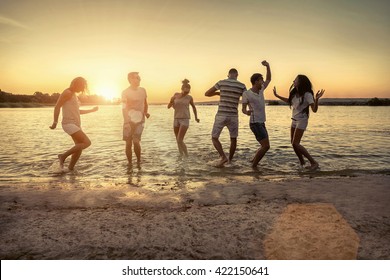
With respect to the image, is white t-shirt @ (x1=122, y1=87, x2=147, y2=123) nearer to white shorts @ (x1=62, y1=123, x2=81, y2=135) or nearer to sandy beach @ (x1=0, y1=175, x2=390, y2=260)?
white shorts @ (x1=62, y1=123, x2=81, y2=135)

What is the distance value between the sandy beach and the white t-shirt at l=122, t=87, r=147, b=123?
2747mm

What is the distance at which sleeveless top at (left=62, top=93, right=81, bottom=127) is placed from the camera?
651cm

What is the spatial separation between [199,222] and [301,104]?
4536mm

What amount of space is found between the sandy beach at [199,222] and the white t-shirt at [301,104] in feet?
7.11

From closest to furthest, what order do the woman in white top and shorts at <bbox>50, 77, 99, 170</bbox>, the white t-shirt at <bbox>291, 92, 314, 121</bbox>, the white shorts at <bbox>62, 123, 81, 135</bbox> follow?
the woman in white top and shorts at <bbox>50, 77, 99, 170</bbox>
the white t-shirt at <bbox>291, 92, 314, 121</bbox>
the white shorts at <bbox>62, 123, 81, 135</bbox>

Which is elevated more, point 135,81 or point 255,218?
point 135,81

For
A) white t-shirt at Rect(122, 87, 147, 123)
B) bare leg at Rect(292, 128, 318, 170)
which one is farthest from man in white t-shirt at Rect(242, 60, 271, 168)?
white t-shirt at Rect(122, 87, 147, 123)

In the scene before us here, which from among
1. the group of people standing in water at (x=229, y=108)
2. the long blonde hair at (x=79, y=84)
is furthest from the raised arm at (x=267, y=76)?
the long blonde hair at (x=79, y=84)

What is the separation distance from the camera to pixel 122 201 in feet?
13.9

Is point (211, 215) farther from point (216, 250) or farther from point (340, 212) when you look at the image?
point (340, 212)

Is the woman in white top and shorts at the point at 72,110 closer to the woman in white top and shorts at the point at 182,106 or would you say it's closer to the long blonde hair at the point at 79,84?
the long blonde hair at the point at 79,84

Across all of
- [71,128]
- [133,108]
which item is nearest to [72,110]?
[71,128]

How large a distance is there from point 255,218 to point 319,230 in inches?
28.0
